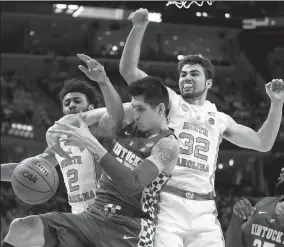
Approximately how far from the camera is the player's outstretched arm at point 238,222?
499 cm

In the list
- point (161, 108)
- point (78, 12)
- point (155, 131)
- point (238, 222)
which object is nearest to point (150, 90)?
point (161, 108)

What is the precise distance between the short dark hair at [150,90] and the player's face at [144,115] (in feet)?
0.12

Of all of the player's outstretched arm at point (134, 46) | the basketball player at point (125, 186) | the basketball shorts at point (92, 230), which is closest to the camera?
the basketball player at point (125, 186)

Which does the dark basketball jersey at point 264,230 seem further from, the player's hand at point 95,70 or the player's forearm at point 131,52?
the player's hand at point 95,70

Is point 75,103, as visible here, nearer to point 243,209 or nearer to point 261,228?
point 243,209

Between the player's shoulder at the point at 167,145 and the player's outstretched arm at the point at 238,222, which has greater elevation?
the player's shoulder at the point at 167,145

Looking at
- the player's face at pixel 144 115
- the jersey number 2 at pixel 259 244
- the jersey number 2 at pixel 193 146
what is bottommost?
the jersey number 2 at pixel 259 244

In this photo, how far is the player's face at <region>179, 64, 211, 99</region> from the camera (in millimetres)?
5555

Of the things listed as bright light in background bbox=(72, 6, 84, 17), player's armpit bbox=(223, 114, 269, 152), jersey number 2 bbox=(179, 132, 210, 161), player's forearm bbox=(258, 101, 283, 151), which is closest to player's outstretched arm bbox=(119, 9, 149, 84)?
jersey number 2 bbox=(179, 132, 210, 161)

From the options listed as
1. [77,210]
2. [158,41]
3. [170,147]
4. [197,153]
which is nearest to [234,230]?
[197,153]

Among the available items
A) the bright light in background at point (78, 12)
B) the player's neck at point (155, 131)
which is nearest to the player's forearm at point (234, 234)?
the player's neck at point (155, 131)

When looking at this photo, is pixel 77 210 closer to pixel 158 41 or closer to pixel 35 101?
pixel 35 101

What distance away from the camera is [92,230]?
4.41m

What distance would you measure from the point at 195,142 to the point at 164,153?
38.3 inches
